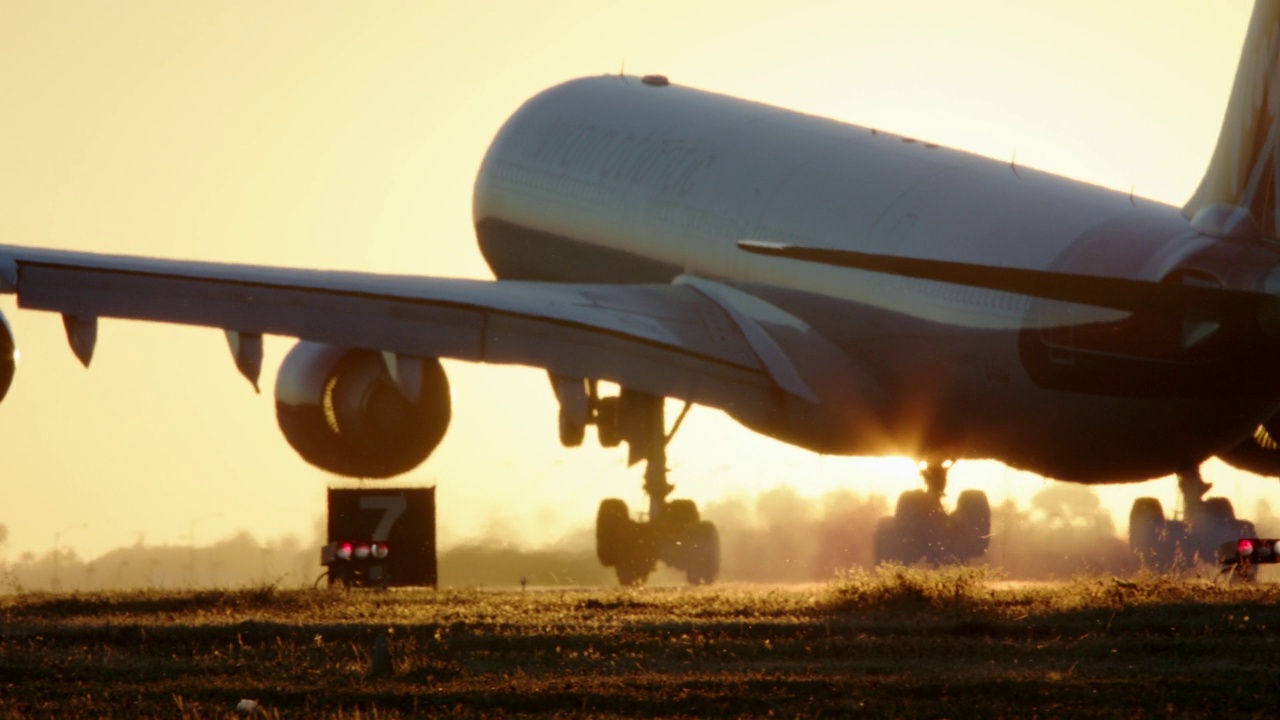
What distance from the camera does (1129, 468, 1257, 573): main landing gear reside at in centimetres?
2938

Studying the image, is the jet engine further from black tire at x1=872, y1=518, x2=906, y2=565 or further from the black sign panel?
the black sign panel

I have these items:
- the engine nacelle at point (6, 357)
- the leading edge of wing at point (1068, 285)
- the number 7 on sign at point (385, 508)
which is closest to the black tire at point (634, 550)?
the number 7 on sign at point (385, 508)

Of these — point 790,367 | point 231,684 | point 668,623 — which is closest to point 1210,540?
point 790,367

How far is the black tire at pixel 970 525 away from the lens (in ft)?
104

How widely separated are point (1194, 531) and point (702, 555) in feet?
21.4

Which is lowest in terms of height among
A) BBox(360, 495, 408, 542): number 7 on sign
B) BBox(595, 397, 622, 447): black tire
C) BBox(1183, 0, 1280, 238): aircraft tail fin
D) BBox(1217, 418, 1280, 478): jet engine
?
BBox(360, 495, 408, 542): number 7 on sign

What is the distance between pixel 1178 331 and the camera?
2419 cm

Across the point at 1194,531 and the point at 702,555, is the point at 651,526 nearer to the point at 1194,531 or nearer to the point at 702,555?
the point at 702,555

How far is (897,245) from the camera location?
2816cm

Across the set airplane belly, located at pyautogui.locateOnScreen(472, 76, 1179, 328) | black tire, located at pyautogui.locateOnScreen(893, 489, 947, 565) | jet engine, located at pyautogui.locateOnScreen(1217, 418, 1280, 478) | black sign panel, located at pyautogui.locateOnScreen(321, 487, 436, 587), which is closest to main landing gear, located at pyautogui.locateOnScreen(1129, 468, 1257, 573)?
jet engine, located at pyautogui.locateOnScreen(1217, 418, 1280, 478)

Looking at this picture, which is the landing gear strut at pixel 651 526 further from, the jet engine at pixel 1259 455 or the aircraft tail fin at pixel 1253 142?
the aircraft tail fin at pixel 1253 142

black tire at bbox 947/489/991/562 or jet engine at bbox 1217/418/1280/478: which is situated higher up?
jet engine at bbox 1217/418/1280/478

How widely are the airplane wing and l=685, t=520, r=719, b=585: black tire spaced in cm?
276

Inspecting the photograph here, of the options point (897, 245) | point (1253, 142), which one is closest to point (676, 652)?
point (1253, 142)
